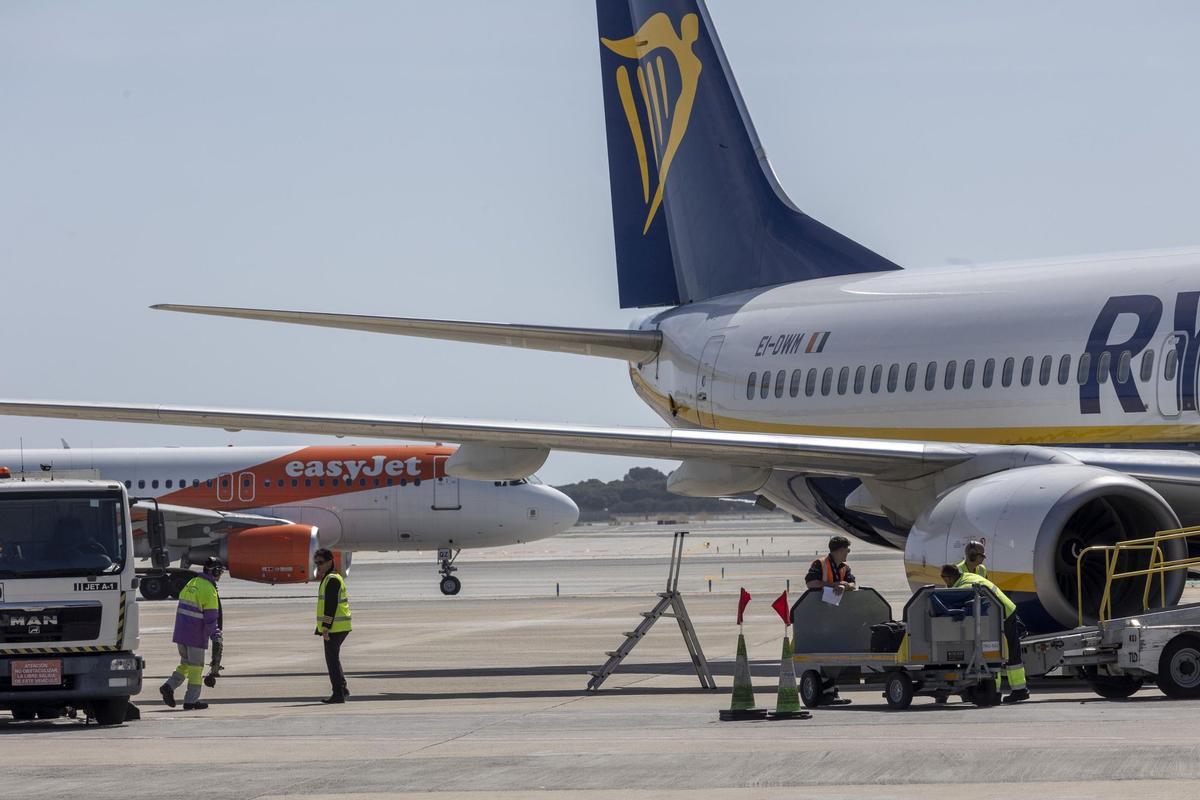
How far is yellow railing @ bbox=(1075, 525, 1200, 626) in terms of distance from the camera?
14672 mm

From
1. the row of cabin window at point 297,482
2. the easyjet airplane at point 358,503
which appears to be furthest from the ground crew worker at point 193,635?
the row of cabin window at point 297,482

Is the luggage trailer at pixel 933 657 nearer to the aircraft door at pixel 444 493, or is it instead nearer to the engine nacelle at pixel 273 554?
the engine nacelle at pixel 273 554

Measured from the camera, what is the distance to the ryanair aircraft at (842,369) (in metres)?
15.8

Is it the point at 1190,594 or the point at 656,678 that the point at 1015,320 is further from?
the point at 1190,594

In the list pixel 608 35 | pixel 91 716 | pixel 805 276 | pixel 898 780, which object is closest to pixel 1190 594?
pixel 805 276

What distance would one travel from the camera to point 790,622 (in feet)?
51.3

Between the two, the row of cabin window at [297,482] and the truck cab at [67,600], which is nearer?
the truck cab at [67,600]

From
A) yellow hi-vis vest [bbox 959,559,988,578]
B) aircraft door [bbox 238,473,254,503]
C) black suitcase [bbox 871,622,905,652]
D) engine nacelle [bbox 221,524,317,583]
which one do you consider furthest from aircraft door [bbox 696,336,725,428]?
aircraft door [bbox 238,473,254,503]

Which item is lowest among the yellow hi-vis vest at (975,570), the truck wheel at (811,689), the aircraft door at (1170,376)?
the truck wheel at (811,689)

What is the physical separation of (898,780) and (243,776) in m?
3.80

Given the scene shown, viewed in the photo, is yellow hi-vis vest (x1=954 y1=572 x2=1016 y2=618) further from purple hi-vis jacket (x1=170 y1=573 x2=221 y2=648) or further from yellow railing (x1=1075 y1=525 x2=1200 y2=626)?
purple hi-vis jacket (x1=170 y1=573 x2=221 y2=648)

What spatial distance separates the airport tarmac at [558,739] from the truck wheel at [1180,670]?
0.32 m

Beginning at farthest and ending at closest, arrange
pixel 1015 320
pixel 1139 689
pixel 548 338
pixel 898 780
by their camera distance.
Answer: pixel 548 338 → pixel 1015 320 → pixel 1139 689 → pixel 898 780

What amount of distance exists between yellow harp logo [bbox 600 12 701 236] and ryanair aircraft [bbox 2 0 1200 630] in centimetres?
3
